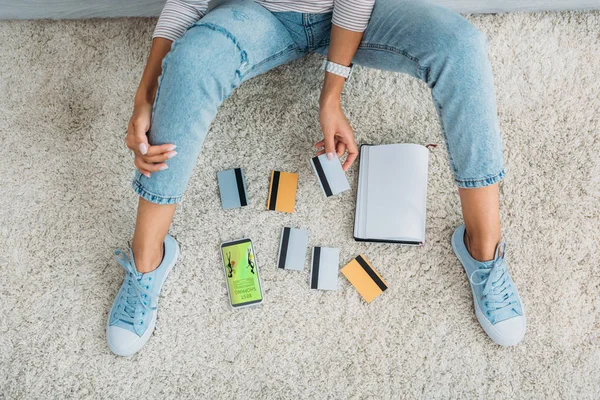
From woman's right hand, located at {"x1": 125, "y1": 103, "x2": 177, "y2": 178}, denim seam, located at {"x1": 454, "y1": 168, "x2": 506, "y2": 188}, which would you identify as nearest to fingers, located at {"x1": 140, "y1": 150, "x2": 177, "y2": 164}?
woman's right hand, located at {"x1": 125, "y1": 103, "x2": 177, "y2": 178}

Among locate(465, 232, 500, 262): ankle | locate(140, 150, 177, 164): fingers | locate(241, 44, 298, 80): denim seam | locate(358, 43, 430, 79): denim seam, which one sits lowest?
locate(465, 232, 500, 262): ankle

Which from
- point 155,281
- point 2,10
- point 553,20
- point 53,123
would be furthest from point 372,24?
point 2,10

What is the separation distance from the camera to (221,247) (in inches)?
41.4

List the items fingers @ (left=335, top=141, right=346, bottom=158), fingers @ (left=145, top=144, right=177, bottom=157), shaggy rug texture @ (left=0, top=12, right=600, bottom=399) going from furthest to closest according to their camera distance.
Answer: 1. shaggy rug texture @ (left=0, top=12, right=600, bottom=399)
2. fingers @ (left=335, top=141, right=346, bottom=158)
3. fingers @ (left=145, top=144, right=177, bottom=157)

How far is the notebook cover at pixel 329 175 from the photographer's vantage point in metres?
1.04

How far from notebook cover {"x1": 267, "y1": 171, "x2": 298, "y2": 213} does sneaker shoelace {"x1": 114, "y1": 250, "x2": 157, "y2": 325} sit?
33cm

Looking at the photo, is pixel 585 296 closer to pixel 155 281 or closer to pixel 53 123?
pixel 155 281

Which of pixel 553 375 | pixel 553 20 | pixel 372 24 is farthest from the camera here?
pixel 553 20

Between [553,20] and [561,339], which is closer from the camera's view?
[561,339]

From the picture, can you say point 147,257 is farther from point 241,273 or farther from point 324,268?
point 324,268

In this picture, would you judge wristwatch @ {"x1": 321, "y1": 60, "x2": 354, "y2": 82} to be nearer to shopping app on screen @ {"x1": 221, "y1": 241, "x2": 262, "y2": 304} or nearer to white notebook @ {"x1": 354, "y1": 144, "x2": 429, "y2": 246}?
white notebook @ {"x1": 354, "y1": 144, "x2": 429, "y2": 246}

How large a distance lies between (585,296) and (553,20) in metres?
0.66

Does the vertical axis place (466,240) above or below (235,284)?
above

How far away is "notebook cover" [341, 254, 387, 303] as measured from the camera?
1.03m
